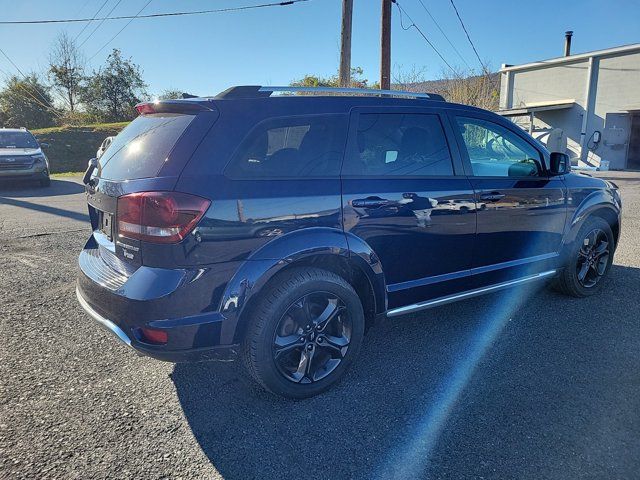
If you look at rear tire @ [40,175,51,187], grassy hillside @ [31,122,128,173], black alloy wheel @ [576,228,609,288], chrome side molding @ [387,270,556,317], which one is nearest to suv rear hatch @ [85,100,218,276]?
chrome side molding @ [387,270,556,317]


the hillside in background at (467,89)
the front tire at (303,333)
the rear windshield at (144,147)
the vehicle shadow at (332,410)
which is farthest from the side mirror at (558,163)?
the hillside in background at (467,89)

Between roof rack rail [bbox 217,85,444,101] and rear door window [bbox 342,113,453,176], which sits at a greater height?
roof rack rail [bbox 217,85,444,101]

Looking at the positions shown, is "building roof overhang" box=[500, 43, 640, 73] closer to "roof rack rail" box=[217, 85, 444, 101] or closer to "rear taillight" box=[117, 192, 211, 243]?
"roof rack rail" box=[217, 85, 444, 101]

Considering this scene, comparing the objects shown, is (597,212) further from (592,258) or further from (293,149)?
(293,149)

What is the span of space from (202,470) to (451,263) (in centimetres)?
218

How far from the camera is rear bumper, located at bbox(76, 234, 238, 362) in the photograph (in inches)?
91.5

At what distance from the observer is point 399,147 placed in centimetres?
318

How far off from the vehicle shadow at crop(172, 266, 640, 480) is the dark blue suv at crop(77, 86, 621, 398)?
0.25 m

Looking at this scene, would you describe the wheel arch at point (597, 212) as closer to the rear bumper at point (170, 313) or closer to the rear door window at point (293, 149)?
the rear door window at point (293, 149)

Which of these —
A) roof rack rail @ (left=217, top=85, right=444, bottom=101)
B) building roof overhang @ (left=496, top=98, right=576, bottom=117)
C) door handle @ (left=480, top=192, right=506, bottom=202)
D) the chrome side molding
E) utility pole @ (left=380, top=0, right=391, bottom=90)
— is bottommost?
the chrome side molding

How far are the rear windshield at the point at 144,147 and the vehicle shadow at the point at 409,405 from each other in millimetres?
1414

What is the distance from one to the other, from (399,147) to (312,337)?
1.46 meters

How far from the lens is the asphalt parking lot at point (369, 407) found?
223cm

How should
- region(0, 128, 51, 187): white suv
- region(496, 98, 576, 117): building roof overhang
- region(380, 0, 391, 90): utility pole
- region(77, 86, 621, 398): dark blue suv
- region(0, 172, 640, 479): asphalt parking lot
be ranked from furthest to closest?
1. region(496, 98, 576, 117): building roof overhang
2. region(0, 128, 51, 187): white suv
3. region(380, 0, 391, 90): utility pole
4. region(77, 86, 621, 398): dark blue suv
5. region(0, 172, 640, 479): asphalt parking lot
